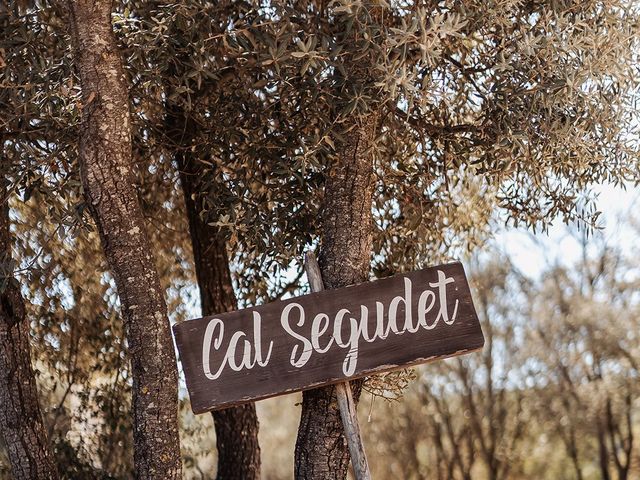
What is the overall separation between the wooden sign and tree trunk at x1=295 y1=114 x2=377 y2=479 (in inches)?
15.5

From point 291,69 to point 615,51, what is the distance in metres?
2.12

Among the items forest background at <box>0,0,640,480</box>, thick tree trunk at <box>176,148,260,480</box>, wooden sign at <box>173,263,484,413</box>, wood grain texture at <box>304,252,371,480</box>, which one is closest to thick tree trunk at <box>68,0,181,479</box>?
forest background at <box>0,0,640,480</box>

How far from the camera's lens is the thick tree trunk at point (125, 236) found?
4.57 meters

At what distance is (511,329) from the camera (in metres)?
11.2

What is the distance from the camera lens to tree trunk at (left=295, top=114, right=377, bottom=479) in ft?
16.0

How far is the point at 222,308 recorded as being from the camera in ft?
24.0

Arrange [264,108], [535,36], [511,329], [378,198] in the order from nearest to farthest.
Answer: [535,36], [264,108], [378,198], [511,329]

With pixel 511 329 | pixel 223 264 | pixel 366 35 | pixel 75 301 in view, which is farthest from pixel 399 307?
pixel 511 329

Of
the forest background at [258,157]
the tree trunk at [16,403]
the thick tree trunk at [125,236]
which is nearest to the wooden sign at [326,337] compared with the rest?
the thick tree trunk at [125,236]

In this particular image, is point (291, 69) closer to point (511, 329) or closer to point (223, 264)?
point (223, 264)

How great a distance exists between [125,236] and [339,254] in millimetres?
1307

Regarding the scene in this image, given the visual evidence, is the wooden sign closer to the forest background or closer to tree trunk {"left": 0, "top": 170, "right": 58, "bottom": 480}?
Answer: the forest background

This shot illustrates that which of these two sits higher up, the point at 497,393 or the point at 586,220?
the point at 586,220

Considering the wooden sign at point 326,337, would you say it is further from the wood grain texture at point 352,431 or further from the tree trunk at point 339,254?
the tree trunk at point 339,254
